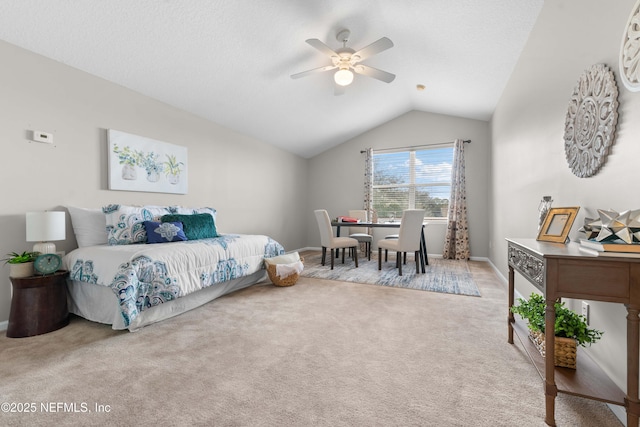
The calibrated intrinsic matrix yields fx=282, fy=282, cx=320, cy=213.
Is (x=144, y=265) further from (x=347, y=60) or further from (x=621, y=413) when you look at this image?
(x=621, y=413)

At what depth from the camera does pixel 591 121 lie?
5.05ft

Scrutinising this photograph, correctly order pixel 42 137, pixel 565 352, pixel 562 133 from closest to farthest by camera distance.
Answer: pixel 565 352, pixel 562 133, pixel 42 137

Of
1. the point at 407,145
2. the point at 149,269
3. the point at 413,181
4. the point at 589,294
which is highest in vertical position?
the point at 407,145

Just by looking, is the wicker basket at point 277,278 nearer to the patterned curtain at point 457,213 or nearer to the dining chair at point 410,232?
the dining chair at point 410,232

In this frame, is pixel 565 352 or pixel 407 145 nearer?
pixel 565 352

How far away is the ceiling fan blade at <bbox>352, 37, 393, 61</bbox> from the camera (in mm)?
2598

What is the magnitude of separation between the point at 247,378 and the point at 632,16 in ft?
8.36

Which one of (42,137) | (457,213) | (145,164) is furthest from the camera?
(457,213)

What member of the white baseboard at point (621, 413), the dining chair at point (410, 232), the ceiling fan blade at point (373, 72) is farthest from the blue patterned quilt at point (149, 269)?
the white baseboard at point (621, 413)

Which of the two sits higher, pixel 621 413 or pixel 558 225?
pixel 558 225

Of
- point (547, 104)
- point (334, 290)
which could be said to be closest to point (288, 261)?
point (334, 290)

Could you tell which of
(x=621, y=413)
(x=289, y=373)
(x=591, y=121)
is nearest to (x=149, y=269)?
(x=289, y=373)

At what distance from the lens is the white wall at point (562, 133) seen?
1312mm

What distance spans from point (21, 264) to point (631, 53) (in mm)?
3968
